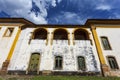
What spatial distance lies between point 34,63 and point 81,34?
27.6 feet

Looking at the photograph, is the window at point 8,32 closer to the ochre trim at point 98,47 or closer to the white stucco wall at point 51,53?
the white stucco wall at point 51,53

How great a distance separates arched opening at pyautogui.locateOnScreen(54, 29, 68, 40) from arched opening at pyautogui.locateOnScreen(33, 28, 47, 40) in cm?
164

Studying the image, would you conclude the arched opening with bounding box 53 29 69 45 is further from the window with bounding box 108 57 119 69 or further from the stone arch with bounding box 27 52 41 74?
the window with bounding box 108 57 119 69

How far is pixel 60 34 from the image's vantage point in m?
19.1

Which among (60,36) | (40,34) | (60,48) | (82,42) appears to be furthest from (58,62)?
(40,34)

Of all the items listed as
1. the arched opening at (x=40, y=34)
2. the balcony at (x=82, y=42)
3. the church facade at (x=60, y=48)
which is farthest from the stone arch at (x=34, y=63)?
the balcony at (x=82, y=42)

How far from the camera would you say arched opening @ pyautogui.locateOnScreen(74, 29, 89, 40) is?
1851 centimetres

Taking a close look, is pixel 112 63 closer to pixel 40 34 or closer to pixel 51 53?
pixel 51 53

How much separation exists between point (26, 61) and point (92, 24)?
11.0 metres

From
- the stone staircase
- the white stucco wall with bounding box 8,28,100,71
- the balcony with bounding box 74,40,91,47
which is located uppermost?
the balcony with bounding box 74,40,91,47

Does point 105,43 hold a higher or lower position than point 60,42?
lower

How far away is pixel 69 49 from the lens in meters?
16.5

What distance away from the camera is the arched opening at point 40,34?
18.7 m

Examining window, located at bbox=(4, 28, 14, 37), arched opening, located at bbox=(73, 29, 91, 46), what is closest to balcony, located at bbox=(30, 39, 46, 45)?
window, located at bbox=(4, 28, 14, 37)
